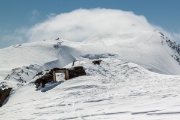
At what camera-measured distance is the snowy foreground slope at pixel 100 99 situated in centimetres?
1328

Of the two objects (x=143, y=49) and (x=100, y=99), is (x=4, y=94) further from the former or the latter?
(x=143, y=49)

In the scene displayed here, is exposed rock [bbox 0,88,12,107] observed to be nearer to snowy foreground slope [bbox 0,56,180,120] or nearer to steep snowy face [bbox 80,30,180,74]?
snowy foreground slope [bbox 0,56,180,120]

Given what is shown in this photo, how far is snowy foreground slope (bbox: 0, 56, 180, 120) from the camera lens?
43.6 ft

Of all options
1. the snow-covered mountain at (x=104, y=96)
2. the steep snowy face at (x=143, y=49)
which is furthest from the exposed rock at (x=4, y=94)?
the steep snowy face at (x=143, y=49)

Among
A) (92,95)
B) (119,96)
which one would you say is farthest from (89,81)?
(119,96)

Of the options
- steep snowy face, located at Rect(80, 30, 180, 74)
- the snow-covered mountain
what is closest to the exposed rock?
the snow-covered mountain

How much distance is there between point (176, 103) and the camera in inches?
529

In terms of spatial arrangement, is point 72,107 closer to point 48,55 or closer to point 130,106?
point 130,106

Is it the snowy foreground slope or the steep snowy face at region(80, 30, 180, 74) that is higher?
the steep snowy face at region(80, 30, 180, 74)

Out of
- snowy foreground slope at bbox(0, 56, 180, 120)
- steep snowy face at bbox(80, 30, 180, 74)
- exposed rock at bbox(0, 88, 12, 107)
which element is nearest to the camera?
snowy foreground slope at bbox(0, 56, 180, 120)

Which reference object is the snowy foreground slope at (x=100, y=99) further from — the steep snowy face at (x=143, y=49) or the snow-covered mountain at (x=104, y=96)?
the steep snowy face at (x=143, y=49)

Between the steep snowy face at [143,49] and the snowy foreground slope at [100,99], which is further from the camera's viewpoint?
the steep snowy face at [143,49]

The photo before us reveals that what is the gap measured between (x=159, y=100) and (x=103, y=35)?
454 feet

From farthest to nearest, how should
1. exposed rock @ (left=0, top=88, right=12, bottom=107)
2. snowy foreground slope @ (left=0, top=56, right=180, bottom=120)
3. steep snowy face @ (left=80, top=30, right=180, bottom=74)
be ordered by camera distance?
steep snowy face @ (left=80, top=30, right=180, bottom=74) < exposed rock @ (left=0, top=88, right=12, bottom=107) < snowy foreground slope @ (left=0, top=56, right=180, bottom=120)
